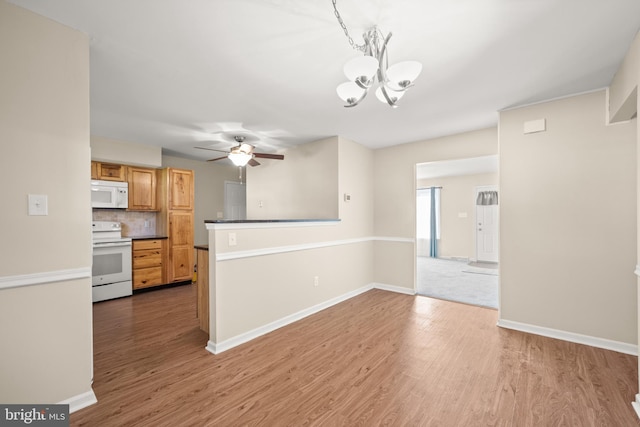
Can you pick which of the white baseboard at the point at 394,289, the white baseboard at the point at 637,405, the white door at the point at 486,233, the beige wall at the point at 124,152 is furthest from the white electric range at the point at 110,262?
the white door at the point at 486,233

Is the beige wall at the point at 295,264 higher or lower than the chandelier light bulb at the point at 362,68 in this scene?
lower

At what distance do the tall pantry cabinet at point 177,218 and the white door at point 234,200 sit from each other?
4.11 ft

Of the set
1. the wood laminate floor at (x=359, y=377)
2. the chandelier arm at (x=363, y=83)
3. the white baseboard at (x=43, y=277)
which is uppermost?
the chandelier arm at (x=363, y=83)

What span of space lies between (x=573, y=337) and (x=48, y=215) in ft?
15.2

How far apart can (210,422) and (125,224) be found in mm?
4441

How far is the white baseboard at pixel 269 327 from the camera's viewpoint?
8.76ft

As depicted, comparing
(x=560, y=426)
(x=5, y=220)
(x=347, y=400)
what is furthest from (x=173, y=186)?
(x=560, y=426)

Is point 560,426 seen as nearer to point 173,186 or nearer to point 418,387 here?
point 418,387

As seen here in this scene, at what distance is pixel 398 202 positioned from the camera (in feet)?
15.6

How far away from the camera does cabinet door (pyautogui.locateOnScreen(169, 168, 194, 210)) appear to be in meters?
5.02

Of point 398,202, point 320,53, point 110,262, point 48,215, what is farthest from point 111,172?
point 398,202

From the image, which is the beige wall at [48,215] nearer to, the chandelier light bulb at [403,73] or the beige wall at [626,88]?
the chandelier light bulb at [403,73]

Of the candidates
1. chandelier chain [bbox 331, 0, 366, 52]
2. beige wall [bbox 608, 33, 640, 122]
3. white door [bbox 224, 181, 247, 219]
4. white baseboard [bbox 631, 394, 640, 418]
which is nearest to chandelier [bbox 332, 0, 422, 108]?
chandelier chain [bbox 331, 0, 366, 52]

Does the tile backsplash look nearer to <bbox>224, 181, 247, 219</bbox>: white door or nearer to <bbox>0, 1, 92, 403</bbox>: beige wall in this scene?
<bbox>224, 181, 247, 219</bbox>: white door
